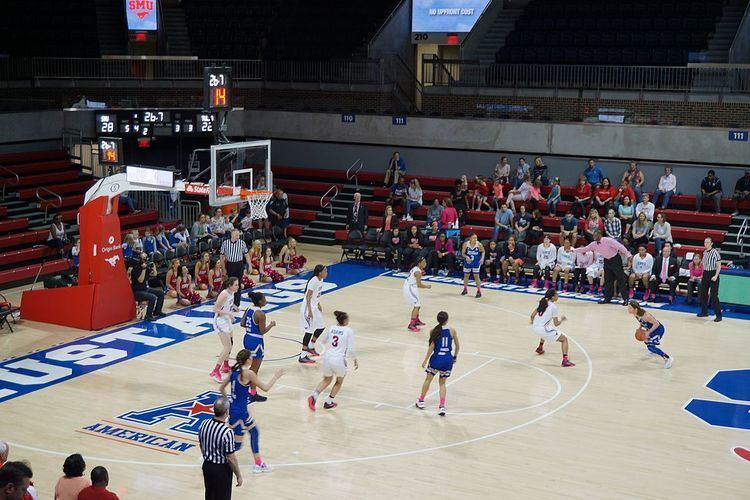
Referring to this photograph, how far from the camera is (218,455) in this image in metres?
9.23

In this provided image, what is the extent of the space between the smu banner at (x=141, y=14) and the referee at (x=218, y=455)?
25770 mm

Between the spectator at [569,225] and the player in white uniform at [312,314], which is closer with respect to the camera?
the player in white uniform at [312,314]

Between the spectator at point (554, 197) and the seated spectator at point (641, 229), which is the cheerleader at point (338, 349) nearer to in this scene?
the seated spectator at point (641, 229)

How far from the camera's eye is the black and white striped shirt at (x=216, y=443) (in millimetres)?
9203

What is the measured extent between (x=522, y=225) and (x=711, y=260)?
18.7 feet

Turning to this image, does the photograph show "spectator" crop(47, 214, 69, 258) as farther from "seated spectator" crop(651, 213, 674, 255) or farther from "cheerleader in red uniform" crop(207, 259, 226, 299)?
"seated spectator" crop(651, 213, 674, 255)

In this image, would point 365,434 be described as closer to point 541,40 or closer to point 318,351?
point 318,351

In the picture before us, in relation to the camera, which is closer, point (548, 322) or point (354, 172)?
point (548, 322)

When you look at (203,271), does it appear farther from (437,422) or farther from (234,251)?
(437,422)

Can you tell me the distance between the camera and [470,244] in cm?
2198

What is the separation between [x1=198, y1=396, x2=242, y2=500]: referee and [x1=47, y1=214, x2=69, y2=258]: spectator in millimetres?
15211

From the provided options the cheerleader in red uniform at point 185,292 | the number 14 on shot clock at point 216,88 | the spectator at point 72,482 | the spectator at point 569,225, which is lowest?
the cheerleader in red uniform at point 185,292

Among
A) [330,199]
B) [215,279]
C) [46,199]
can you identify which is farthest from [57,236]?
[330,199]

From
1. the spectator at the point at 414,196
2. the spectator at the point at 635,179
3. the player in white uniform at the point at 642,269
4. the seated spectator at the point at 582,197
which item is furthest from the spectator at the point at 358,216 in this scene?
the player in white uniform at the point at 642,269
